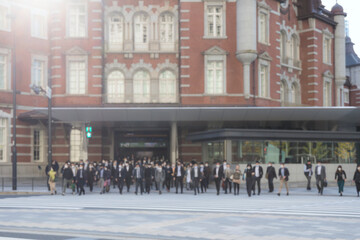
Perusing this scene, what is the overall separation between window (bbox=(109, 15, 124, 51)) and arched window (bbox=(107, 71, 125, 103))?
70.7 inches

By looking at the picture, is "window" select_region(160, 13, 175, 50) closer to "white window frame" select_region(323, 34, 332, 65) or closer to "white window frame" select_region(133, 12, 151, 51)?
"white window frame" select_region(133, 12, 151, 51)

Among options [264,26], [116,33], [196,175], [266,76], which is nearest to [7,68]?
[116,33]

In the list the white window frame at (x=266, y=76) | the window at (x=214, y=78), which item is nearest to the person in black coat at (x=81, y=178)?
the window at (x=214, y=78)

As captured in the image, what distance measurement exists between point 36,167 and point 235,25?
52.0 feet

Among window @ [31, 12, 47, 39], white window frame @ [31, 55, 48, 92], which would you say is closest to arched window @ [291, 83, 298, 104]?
white window frame @ [31, 55, 48, 92]

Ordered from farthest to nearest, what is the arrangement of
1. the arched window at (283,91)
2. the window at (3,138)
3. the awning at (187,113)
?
1. the arched window at (283,91)
2. the window at (3,138)
3. the awning at (187,113)

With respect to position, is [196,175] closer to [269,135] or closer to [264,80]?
[269,135]

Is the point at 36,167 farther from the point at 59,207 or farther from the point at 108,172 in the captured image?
the point at 59,207

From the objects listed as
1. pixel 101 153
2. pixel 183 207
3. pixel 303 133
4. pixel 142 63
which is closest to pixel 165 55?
pixel 142 63

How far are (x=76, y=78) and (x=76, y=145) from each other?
4389 mm

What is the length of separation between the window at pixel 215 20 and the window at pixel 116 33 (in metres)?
5.77

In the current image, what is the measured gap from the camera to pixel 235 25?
35.0m

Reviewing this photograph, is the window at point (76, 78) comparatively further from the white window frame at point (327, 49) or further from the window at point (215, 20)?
the white window frame at point (327, 49)

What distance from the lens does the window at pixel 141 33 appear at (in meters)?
35.4
